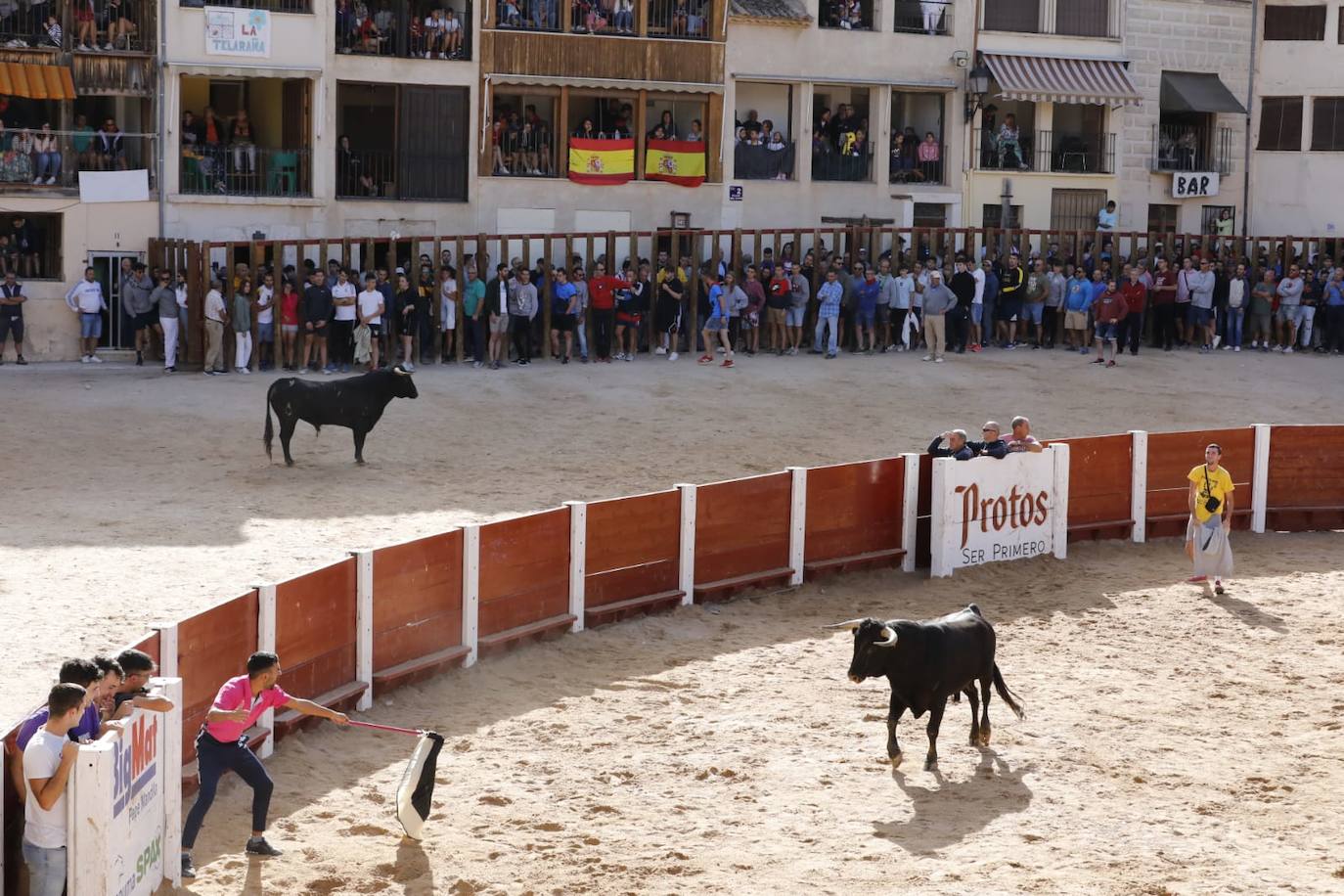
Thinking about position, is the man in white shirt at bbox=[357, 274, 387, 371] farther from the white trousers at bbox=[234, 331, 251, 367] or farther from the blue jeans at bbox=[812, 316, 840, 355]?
the blue jeans at bbox=[812, 316, 840, 355]

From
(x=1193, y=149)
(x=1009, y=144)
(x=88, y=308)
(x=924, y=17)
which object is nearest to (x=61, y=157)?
(x=88, y=308)

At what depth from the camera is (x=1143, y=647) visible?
14.8 meters

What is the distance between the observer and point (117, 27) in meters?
27.8

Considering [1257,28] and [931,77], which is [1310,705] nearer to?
[931,77]

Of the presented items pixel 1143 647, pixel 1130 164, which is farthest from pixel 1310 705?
pixel 1130 164

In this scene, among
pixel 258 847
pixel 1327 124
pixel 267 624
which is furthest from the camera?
pixel 1327 124

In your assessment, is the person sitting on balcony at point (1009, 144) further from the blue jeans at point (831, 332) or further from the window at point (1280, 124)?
the blue jeans at point (831, 332)

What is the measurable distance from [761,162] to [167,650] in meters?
24.0

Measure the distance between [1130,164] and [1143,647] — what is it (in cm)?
2288

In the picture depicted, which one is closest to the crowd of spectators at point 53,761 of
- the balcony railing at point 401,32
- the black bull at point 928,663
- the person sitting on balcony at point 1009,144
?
the black bull at point 928,663

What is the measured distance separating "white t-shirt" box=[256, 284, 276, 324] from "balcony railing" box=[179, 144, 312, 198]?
3.58 m

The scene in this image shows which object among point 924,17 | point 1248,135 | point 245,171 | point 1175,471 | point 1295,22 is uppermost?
point 1295,22

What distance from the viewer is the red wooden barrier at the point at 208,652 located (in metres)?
Result: 10.4

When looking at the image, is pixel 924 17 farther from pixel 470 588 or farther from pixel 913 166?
pixel 470 588
